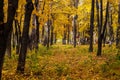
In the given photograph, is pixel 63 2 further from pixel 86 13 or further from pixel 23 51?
pixel 23 51

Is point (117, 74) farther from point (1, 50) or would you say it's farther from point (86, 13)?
point (86, 13)

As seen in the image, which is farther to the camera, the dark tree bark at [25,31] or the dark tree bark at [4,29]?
the dark tree bark at [25,31]

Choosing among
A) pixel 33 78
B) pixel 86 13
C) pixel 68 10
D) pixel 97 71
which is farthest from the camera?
pixel 86 13

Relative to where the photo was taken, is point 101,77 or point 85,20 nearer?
point 101,77

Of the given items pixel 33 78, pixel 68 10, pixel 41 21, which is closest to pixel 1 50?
pixel 33 78

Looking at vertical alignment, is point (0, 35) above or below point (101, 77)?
above

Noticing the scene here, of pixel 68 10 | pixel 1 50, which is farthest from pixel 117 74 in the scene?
pixel 68 10

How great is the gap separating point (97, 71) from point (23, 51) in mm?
4075

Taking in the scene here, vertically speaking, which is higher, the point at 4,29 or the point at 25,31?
the point at 4,29

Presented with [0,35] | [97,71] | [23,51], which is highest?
[0,35]

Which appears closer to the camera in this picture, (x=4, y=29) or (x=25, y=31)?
(x=4, y=29)

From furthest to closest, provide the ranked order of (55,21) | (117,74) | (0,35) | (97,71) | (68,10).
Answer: (55,21), (68,10), (97,71), (117,74), (0,35)

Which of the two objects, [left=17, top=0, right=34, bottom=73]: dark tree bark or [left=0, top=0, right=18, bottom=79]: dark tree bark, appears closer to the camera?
[left=0, top=0, right=18, bottom=79]: dark tree bark

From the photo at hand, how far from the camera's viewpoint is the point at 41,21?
29.6 meters
